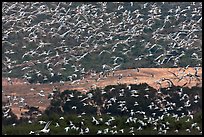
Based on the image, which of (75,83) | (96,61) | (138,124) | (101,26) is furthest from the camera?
(101,26)

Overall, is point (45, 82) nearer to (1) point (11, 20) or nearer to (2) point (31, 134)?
(1) point (11, 20)

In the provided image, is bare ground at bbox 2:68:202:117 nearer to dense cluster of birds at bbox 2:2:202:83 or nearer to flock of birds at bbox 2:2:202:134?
flock of birds at bbox 2:2:202:134

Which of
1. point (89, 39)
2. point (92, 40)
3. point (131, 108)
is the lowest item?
point (92, 40)

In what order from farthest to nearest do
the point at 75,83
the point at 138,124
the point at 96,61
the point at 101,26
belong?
the point at 101,26
the point at 96,61
the point at 75,83
the point at 138,124

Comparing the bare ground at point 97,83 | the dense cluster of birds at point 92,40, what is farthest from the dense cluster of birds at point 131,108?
the dense cluster of birds at point 92,40

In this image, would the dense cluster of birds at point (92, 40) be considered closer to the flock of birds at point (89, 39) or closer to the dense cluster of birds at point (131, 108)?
the flock of birds at point (89, 39)

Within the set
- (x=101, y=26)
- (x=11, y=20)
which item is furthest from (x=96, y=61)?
(x=11, y=20)

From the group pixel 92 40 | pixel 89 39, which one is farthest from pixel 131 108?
pixel 92 40

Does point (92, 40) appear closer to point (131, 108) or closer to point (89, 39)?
point (89, 39)
